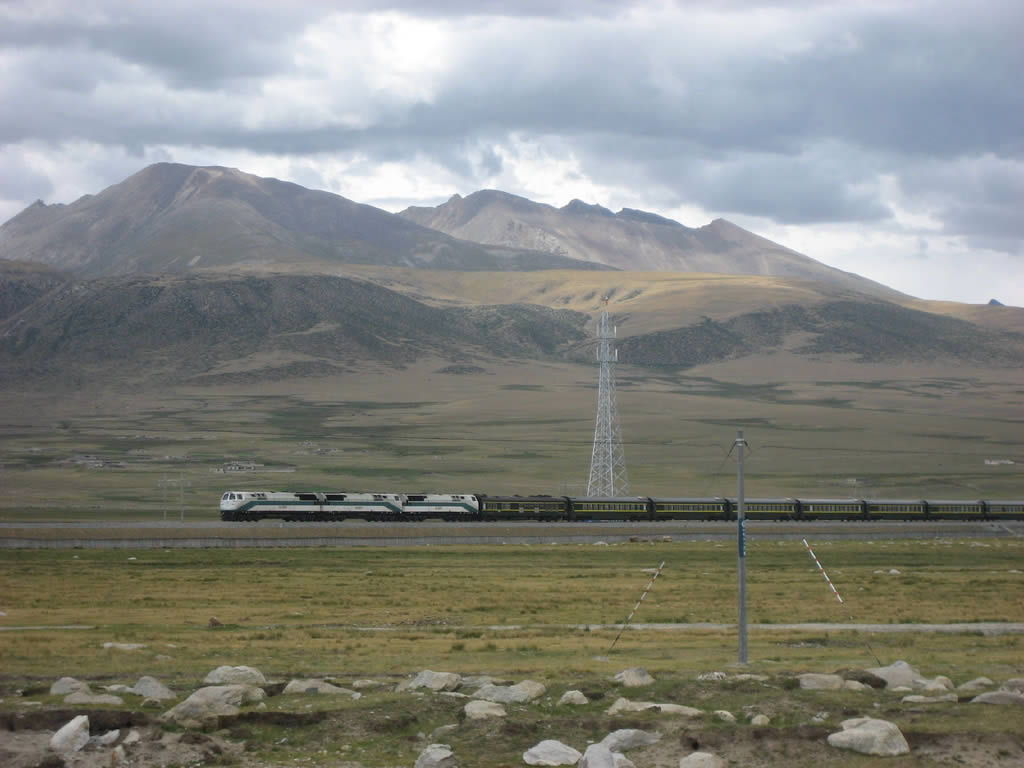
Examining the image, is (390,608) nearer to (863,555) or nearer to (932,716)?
(932,716)

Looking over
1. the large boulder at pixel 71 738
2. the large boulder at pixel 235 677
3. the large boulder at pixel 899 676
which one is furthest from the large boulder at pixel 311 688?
the large boulder at pixel 899 676

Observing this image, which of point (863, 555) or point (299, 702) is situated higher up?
point (299, 702)

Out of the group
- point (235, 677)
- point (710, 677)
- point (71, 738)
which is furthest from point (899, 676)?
point (71, 738)

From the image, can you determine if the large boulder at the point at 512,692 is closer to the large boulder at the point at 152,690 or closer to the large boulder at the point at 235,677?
the large boulder at the point at 235,677

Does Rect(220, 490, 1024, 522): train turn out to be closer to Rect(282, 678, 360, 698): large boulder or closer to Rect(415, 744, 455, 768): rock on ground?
Rect(282, 678, 360, 698): large boulder

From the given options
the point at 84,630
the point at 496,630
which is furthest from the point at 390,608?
the point at 84,630

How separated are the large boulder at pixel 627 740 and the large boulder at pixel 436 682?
5049 millimetres

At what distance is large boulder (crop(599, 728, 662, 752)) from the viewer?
1953 cm

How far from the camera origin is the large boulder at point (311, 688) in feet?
77.7

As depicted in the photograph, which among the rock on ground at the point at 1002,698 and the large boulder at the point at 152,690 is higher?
the rock on ground at the point at 1002,698

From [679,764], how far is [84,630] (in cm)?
2493

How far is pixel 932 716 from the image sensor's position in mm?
21109

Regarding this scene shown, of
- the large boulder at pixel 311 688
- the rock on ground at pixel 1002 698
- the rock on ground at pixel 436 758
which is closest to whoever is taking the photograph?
the rock on ground at pixel 436 758

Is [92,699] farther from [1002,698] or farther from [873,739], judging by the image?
[1002,698]
